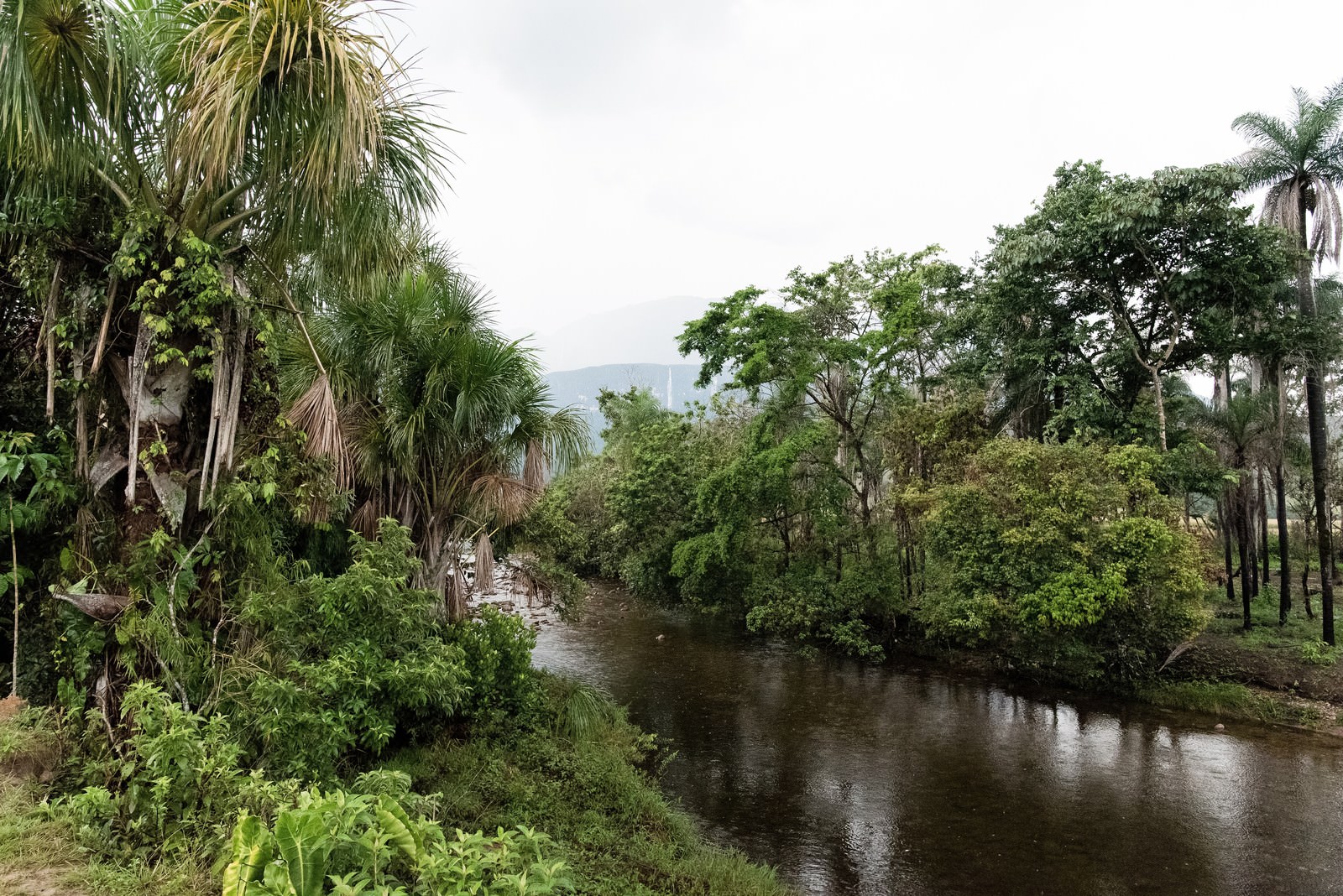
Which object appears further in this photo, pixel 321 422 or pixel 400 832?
pixel 321 422

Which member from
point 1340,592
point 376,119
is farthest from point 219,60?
point 1340,592

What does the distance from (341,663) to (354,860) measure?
2.24 meters

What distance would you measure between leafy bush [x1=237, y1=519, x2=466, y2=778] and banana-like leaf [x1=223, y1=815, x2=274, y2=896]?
5.78 feet

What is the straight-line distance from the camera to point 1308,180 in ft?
45.4

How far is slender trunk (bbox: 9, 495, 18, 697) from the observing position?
14.6 ft

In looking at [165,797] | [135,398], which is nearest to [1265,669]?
[165,797]

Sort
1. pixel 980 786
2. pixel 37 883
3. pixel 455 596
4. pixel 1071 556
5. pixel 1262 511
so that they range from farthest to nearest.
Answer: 1. pixel 1262 511
2. pixel 1071 556
3. pixel 980 786
4. pixel 455 596
5. pixel 37 883

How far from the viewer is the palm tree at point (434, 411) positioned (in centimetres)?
757

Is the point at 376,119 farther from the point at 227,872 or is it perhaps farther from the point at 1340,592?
the point at 1340,592

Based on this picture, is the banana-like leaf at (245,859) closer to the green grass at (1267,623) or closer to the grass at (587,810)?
the grass at (587,810)

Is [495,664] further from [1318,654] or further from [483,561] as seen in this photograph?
[1318,654]

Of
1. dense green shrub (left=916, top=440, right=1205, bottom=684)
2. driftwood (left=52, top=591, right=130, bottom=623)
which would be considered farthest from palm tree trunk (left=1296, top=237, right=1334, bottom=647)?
driftwood (left=52, top=591, right=130, bottom=623)

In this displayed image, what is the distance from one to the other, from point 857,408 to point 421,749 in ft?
45.5

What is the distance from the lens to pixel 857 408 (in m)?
18.7
